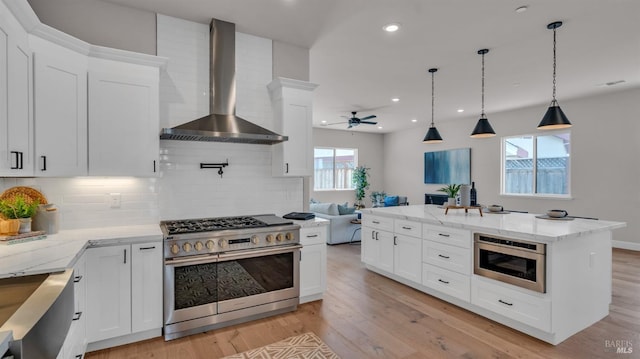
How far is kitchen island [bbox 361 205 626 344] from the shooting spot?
270cm

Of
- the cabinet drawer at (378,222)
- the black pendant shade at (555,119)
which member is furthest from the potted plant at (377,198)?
the black pendant shade at (555,119)

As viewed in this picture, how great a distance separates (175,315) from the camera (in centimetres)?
276

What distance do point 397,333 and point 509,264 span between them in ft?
3.83

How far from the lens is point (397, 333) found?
115 inches

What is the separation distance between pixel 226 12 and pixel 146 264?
2.38m

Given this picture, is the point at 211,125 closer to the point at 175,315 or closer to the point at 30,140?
the point at 30,140

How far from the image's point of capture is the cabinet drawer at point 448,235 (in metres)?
3.31

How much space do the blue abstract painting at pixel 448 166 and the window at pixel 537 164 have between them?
942mm

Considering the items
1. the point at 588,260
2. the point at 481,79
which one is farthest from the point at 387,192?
the point at 588,260

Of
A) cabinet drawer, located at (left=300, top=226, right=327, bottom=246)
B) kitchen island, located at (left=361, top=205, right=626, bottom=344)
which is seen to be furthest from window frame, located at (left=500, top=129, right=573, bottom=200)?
cabinet drawer, located at (left=300, top=226, right=327, bottom=246)

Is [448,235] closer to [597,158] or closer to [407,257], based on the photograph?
[407,257]

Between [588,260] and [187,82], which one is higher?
[187,82]

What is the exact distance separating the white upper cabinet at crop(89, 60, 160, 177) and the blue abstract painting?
7808 mm

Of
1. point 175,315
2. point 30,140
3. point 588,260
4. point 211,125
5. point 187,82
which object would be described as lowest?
point 175,315
